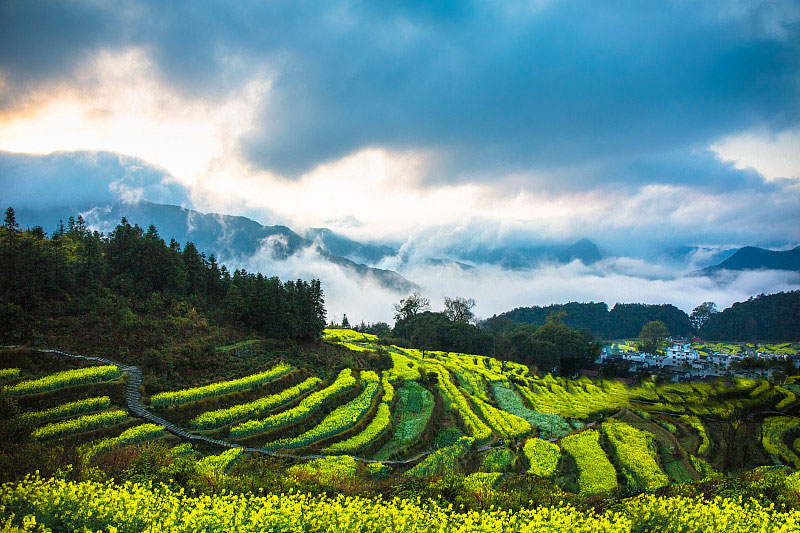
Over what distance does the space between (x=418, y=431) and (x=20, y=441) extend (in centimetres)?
2115

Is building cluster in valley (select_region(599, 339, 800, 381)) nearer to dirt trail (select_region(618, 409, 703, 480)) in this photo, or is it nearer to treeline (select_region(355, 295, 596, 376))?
treeline (select_region(355, 295, 596, 376))

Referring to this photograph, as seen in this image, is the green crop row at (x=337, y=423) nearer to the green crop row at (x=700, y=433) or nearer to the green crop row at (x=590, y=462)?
the green crop row at (x=590, y=462)

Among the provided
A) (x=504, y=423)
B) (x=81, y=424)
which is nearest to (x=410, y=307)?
(x=504, y=423)

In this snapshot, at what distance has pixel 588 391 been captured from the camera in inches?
1884

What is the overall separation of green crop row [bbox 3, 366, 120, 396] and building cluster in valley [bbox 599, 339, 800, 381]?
48639 millimetres

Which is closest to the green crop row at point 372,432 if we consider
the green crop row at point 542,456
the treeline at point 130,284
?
the green crop row at point 542,456

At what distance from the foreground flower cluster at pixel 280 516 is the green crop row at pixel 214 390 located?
14.2 m

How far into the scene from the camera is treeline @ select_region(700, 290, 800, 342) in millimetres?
103250

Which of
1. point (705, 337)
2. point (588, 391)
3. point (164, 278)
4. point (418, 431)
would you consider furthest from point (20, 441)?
point (705, 337)

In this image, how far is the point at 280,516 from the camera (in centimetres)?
802

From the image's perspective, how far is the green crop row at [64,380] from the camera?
18683 millimetres

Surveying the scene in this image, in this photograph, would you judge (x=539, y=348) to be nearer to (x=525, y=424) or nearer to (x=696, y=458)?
(x=525, y=424)

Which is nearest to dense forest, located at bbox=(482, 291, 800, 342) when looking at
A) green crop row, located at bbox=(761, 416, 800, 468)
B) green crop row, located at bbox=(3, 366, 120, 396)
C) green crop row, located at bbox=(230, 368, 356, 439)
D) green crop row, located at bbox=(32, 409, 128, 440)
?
green crop row, located at bbox=(761, 416, 800, 468)

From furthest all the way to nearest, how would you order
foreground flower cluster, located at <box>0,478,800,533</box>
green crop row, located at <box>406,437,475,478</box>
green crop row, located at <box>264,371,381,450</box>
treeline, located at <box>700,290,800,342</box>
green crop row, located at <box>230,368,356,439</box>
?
treeline, located at <box>700,290,800,342</box> < green crop row, located at <box>264,371,381,450</box> < green crop row, located at <box>230,368,356,439</box> < green crop row, located at <box>406,437,475,478</box> < foreground flower cluster, located at <box>0,478,800,533</box>
